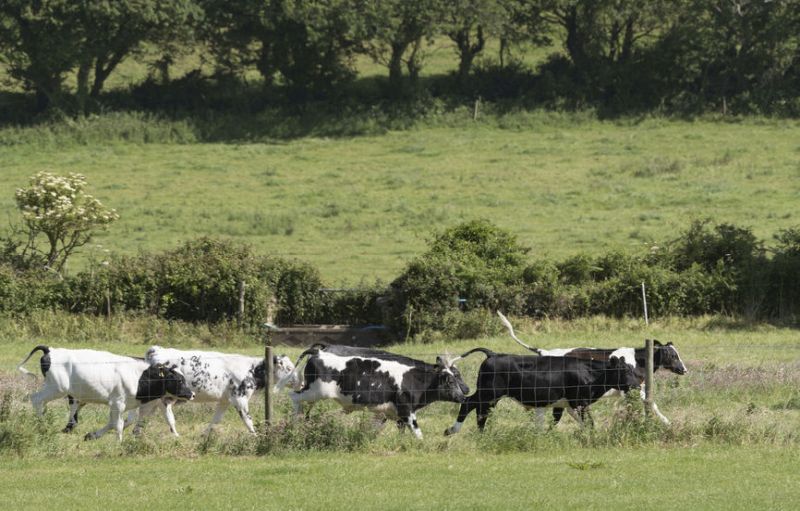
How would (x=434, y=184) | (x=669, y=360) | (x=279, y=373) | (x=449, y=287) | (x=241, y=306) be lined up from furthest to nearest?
(x=434, y=184)
(x=241, y=306)
(x=449, y=287)
(x=669, y=360)
(x=279, y=373)

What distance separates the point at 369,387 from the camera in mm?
17125

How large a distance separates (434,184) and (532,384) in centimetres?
2762

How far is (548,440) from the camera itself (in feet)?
51.8

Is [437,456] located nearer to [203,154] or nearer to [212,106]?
[203,154]

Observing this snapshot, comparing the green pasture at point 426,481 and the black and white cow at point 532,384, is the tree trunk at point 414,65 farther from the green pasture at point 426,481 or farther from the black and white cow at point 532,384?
the green pasture at point 426,481

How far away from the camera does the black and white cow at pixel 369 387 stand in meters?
17.1

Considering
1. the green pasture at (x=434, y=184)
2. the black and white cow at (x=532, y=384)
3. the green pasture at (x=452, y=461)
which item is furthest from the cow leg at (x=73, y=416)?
the green pasture at (x=434, y=184)

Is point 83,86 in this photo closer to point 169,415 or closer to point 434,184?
point 434,184

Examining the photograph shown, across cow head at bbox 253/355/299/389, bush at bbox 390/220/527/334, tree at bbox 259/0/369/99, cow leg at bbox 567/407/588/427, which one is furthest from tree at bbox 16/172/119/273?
tree at bbox 259/0/369/99

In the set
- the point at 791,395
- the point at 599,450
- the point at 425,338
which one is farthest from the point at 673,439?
the point at 425,338

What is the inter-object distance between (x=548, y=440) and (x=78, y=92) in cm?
4408

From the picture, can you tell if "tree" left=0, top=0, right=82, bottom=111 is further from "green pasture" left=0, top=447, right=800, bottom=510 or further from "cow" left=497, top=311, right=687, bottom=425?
"green pasture" left=0, top=447, right=800, bottom=510

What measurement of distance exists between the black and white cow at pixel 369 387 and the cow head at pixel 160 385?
5.02ft

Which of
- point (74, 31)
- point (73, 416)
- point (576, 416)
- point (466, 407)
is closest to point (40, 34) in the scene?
point (74, 31)
